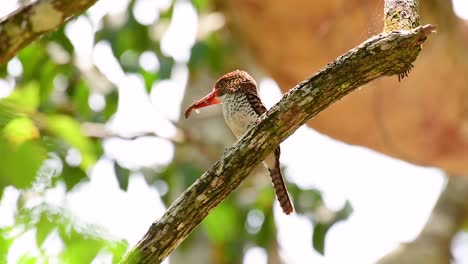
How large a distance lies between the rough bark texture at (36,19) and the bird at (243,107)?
5.67 feet

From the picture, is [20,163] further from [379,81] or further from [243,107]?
[379,81]

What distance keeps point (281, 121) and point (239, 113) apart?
4.50 ft

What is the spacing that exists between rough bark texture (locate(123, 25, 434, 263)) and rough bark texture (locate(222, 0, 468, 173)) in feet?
7.66

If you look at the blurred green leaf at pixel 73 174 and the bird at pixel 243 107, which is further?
the blurred green leaf at pixel 73 174

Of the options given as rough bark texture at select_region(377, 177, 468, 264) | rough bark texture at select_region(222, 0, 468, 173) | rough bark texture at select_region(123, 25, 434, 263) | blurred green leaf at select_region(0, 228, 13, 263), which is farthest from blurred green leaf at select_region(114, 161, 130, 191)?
blurred green leaf at select_region(0, 228, 13, 263)

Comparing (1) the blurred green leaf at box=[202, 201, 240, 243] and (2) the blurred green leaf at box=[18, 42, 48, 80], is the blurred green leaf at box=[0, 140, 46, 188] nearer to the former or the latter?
(1) the blurred green leaf at box=[202, 201, 240, 243]

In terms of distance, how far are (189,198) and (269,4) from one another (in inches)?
98.2

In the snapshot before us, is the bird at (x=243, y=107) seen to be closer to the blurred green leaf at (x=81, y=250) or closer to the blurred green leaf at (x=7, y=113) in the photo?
the blurred green leaf at (x=7, y=113)

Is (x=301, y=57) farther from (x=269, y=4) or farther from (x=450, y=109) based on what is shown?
(x=450, y=109)

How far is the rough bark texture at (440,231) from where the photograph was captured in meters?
5.23

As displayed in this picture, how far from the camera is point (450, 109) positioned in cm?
451

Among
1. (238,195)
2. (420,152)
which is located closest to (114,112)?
(238,195)

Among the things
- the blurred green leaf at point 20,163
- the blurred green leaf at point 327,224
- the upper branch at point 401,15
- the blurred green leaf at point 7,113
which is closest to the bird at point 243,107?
the upper branch at point 401,15

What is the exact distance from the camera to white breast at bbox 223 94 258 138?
3.11 m
